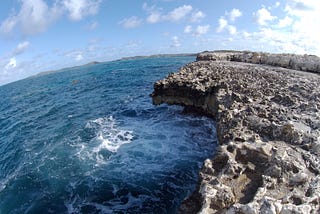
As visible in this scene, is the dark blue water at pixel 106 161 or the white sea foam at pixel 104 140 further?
the white sea foam at pixel 104 140

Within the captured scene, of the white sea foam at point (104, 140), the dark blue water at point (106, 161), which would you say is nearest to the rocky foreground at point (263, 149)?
the dark blue water at point (106, 161)

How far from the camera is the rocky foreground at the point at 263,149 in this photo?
952cm

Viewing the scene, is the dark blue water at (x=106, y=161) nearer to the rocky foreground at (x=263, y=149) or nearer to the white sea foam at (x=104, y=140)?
the white sea foam at (x=104, y=140)

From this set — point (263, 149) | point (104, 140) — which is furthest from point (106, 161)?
point (263, 149)

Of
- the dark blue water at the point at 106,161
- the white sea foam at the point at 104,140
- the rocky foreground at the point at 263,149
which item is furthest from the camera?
the white sea foam at the point at 104,140

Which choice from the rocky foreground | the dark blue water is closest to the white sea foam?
the dark blue water

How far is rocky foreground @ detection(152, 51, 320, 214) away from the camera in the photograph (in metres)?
9.52

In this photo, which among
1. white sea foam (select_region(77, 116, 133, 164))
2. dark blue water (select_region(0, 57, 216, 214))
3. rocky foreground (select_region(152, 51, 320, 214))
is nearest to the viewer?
rocky foreground (select_region(152, 51, 320, 214))

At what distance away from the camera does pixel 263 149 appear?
40.1 ft

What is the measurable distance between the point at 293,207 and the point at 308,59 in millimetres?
29556

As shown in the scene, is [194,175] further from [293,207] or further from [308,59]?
[308,59]

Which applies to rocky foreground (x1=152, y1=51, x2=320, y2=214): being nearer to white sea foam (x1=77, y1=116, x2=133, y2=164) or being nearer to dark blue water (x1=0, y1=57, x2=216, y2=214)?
dark blue water (x1=0, y1=57, x2=216, y2=214)

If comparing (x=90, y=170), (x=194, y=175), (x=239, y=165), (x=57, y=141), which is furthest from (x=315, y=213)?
(x=57, y=141)

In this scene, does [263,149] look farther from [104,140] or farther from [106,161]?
[104,140]
